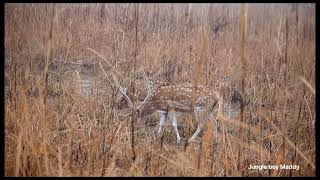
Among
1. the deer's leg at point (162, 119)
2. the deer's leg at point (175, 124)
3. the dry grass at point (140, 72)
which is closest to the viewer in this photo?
the dry grass at point (140, 72)

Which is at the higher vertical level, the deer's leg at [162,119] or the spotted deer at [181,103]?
the spotted deer at [181,103]

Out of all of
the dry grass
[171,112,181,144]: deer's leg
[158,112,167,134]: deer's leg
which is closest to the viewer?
the dry grass

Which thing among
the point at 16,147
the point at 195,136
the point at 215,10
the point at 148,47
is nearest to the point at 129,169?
the point at 195,136

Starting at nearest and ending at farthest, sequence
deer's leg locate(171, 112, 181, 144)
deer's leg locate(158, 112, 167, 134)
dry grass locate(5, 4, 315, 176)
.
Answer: dry grass locate(5, 4, 315, 176)
deer's leg locate(171, 112, 181, 144)
deer's leg locate(158, 112, 167, 134)

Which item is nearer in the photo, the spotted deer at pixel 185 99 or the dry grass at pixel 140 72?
the dry grass at pixel 140 72

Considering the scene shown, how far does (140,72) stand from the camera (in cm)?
275

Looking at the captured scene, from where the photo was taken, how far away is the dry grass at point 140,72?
95.1 inches

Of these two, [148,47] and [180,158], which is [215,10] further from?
[180,158]

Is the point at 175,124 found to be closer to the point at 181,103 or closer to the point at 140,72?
the point at 181,103

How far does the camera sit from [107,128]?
2.58 meters

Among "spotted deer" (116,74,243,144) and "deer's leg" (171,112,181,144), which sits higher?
"spotted deer" (116,74,243,144)

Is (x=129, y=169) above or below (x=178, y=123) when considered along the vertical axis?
below

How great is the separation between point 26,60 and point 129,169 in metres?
0.90

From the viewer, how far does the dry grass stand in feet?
7.93
